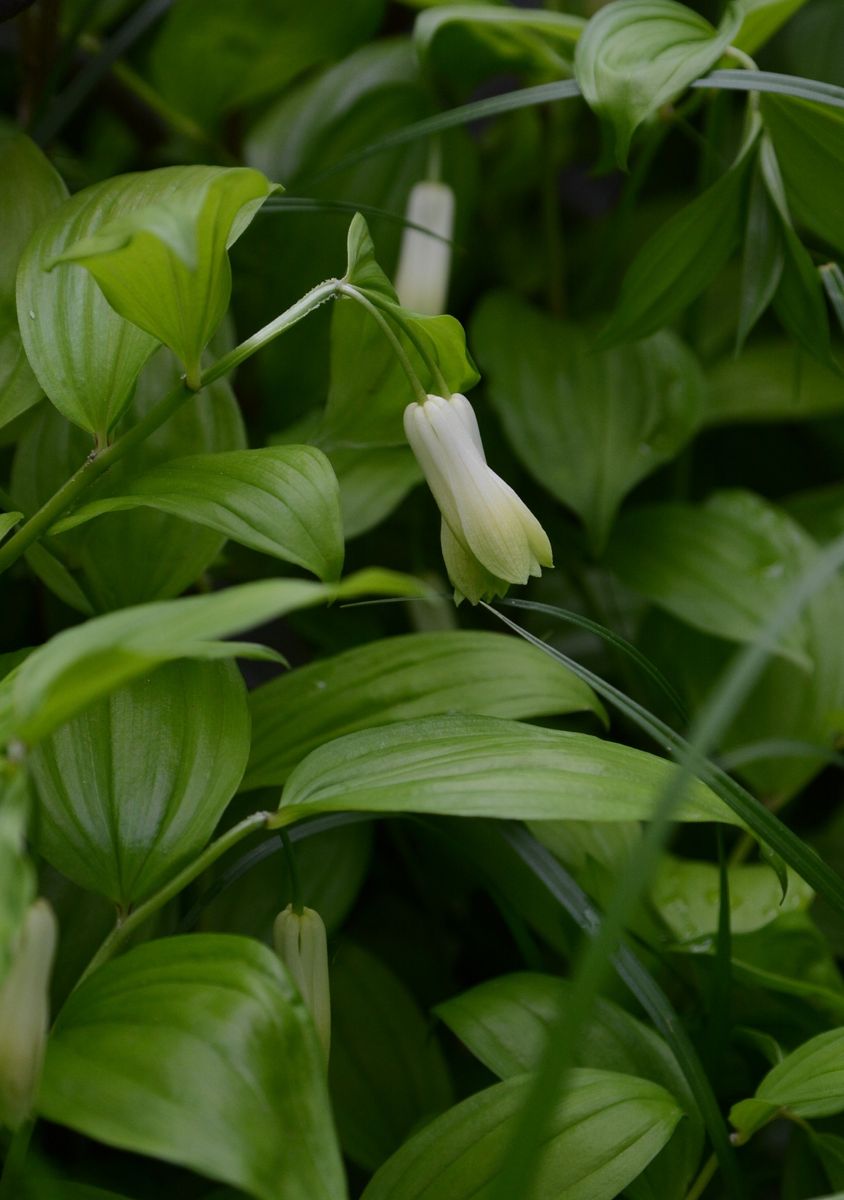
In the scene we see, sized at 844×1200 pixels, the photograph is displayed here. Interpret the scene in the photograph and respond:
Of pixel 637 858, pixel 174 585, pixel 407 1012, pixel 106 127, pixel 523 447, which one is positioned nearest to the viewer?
pixel 637 858

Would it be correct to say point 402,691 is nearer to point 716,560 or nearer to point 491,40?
point 716,560

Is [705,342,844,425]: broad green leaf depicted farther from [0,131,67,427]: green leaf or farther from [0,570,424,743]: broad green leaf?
[0,570,424,743]: broad green leaf

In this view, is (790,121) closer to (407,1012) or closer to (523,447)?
(523,447)

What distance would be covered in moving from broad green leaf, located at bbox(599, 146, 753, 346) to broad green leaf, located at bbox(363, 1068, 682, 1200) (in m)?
0.52

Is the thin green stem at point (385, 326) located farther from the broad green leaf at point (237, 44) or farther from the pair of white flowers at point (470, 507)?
the broad green leaf at point (237, 44)

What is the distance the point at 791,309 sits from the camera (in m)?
0.81

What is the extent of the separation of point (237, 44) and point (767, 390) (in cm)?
65

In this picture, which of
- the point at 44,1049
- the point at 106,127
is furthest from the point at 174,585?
the point at 106,127

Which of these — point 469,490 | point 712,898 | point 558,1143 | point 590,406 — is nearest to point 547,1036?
point 558,1143

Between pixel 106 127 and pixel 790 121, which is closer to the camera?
pixel 790 121

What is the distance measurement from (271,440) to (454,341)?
0.29 meters

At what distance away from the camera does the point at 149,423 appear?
1.91 ft

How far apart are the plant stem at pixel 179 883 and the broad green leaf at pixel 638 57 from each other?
1.46 feet

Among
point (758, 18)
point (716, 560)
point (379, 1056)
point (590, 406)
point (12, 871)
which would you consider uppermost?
point (758, 18)
